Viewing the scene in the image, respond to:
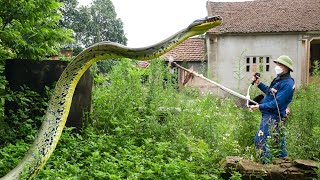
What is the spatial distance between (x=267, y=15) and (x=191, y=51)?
4079 millimetres

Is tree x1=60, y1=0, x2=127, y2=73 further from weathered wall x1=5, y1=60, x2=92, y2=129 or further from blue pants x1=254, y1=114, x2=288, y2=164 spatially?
blue pants x1=254, y1=114, x2=288, y2=164

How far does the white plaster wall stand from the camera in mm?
16078

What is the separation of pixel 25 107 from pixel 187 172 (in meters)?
2.39

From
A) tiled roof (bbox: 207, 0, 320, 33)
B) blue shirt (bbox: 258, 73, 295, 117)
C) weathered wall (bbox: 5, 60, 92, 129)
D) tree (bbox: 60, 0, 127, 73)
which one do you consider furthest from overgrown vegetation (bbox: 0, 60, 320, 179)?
tree (bbox: 60, 0, 127, 73)

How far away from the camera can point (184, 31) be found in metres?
3.10

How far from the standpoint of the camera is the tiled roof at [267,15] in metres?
15.9

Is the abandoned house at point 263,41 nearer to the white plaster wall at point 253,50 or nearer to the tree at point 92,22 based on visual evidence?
the white plaster wall at point 253,50

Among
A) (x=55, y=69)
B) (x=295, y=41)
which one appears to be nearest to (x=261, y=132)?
(x=55, y=69)

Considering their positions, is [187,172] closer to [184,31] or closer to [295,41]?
[184,31]

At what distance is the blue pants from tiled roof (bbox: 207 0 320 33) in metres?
12.1

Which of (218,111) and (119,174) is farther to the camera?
(218,111)

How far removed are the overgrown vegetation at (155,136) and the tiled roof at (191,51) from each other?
11.4 metres

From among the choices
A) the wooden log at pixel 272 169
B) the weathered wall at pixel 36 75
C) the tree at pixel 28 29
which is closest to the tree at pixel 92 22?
the tree at pixel 28 29

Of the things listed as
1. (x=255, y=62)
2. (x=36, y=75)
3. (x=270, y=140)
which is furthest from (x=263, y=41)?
(x=36, y=75)
